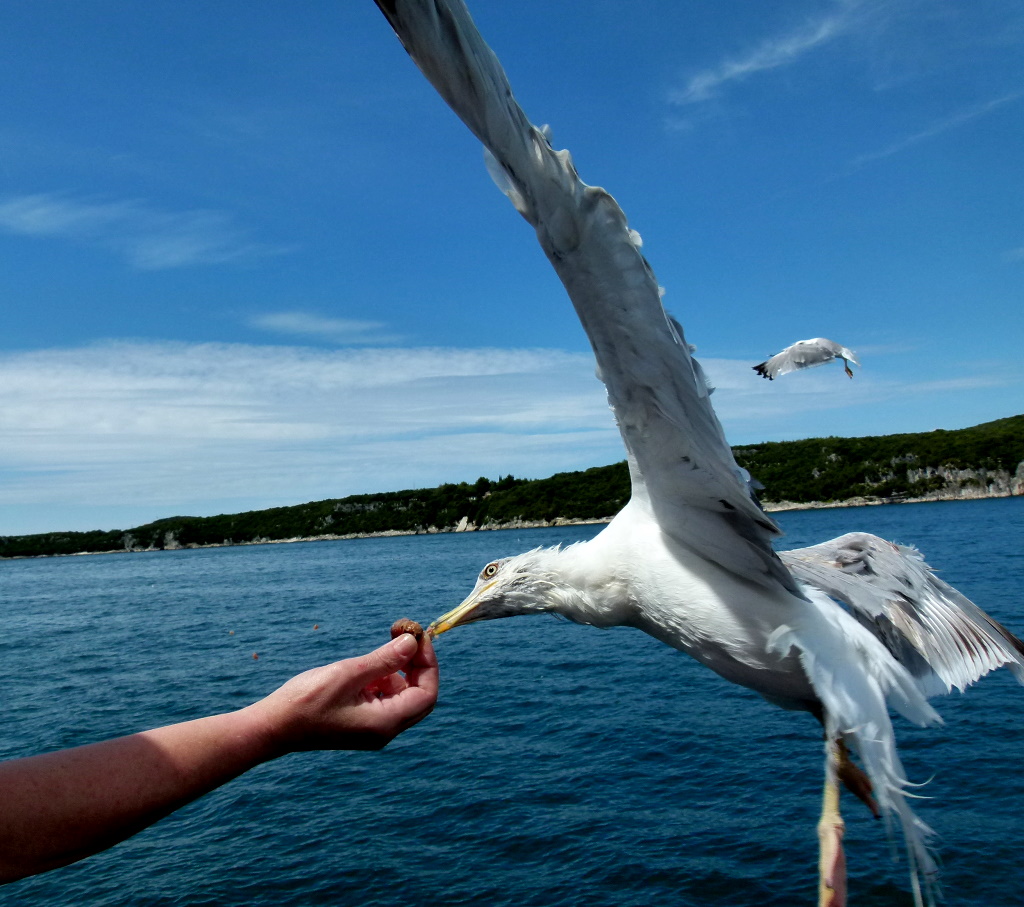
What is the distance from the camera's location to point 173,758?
6.97ft

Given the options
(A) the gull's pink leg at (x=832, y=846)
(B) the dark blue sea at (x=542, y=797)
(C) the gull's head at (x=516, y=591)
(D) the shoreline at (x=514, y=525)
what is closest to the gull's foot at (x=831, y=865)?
(A) the gull's pink leg at (x=832, y=846)

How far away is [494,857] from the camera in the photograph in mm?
10055

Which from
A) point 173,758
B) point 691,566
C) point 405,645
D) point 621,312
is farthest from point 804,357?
point 173,758

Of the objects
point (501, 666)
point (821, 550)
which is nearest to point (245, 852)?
point (821, 550)

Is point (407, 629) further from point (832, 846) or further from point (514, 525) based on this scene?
point (514, 525)

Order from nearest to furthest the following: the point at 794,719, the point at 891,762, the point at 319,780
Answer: the point at 891,762
the point at 319,780
the point at 794,719

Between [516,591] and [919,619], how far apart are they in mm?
2605

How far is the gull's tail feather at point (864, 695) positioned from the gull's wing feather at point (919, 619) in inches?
18.9

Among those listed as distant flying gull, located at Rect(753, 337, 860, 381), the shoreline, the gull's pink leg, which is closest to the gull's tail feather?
the gull's pink leg

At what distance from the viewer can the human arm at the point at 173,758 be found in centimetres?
184

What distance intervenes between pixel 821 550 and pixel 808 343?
484 cm

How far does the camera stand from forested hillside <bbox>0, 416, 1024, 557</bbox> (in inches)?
4454

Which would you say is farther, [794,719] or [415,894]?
[794,719]

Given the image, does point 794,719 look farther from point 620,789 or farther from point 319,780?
point 319,780
